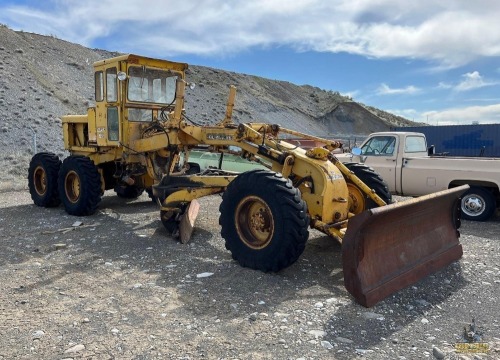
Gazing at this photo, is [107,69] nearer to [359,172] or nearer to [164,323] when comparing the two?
[359,172]

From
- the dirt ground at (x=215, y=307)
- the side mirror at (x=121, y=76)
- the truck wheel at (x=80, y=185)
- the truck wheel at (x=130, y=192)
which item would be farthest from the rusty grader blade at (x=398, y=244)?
the truck wheel at (x=130, y=192)

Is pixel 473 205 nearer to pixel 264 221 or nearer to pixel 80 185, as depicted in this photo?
pixel 264 221

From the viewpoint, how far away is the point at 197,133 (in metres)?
7.25

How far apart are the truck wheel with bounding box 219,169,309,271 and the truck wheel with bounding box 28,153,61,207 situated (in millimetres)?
5550

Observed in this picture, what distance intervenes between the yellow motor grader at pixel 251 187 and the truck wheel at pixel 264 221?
0.04ft

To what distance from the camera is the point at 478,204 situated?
9.12 metres

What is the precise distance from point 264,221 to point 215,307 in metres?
1.35

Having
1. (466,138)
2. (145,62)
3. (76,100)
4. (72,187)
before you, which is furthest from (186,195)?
(76,100)

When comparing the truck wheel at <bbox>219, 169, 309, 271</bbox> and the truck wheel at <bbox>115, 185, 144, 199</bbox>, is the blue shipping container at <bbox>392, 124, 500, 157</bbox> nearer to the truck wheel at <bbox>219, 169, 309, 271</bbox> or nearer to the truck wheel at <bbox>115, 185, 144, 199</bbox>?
the truck wheel at <bbox>115, 185, 144, 199</bbox>

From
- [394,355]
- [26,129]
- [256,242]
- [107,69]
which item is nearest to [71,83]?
[26,129]

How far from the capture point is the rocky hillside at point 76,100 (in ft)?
68.8

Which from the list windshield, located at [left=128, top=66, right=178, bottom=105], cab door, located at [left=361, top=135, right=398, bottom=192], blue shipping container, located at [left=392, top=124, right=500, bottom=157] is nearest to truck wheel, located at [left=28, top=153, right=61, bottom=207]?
windshield, located at [left=128, top=66, right=178, bottom=105]

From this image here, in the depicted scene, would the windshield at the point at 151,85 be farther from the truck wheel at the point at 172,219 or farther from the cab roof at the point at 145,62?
the truck wheel at the point at 172,219

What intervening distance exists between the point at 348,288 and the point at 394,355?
0.95m
